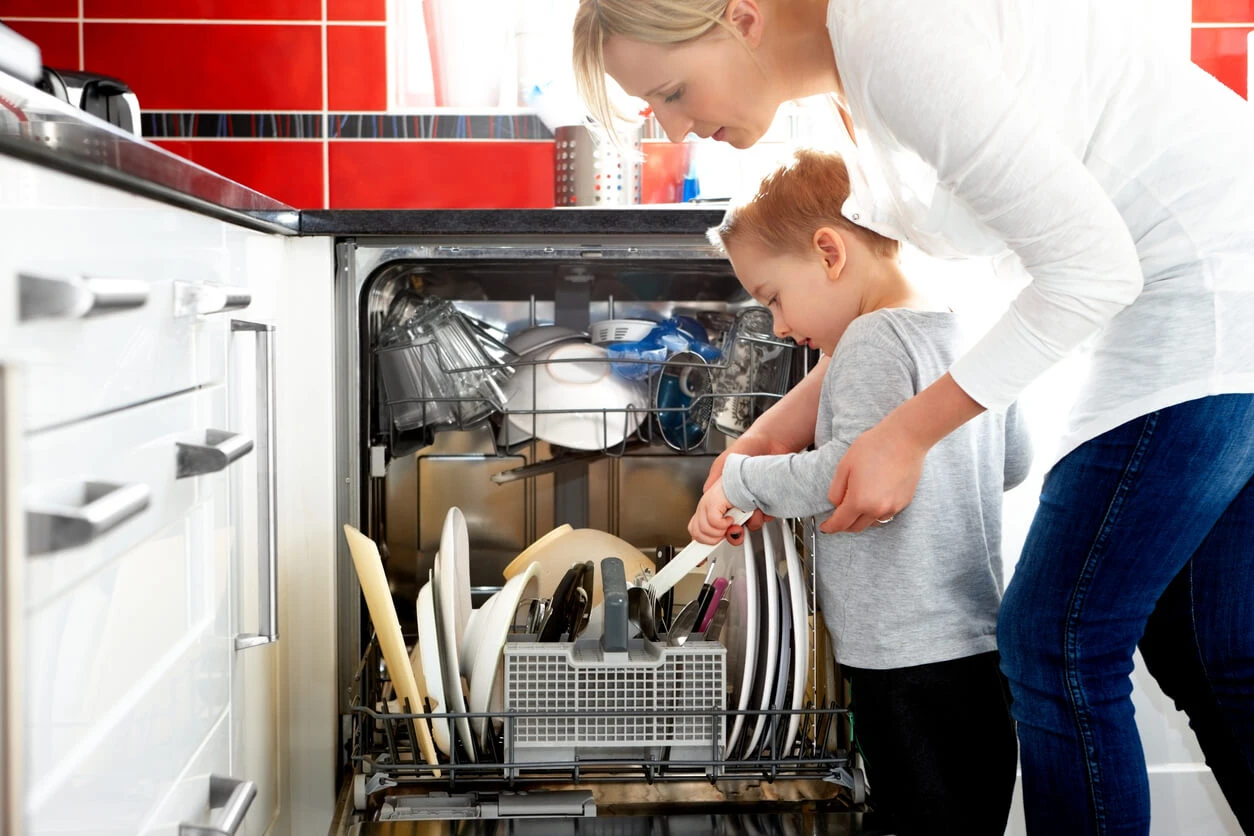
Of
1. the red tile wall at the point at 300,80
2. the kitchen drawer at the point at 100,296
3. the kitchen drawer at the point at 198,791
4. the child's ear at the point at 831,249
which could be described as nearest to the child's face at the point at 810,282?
the child's ear at the point at 831,249

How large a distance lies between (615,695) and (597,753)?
0.11 meters

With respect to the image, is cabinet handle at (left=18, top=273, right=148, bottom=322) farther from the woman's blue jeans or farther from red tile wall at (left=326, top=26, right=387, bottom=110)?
red tile wall at (left=326, top=26, right=387, bottom=110)

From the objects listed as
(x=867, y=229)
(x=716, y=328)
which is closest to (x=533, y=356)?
(x=716, y=328)

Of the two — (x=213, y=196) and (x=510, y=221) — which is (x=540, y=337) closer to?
(x=510, y=221)

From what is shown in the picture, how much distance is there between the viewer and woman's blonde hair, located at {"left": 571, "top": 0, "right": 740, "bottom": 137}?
0.99m

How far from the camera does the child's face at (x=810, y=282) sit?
47.7 inches

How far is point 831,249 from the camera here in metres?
1.21

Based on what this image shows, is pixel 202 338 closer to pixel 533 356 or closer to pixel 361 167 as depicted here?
pixel 533 356

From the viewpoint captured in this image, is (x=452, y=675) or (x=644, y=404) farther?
(x=644, y=404)

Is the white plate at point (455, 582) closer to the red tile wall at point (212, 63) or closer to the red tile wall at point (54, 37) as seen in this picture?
the red tile wall at point (212, 63)

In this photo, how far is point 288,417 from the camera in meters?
1.26

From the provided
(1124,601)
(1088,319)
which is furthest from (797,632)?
(1088,319)

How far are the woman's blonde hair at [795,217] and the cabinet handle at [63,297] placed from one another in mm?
714

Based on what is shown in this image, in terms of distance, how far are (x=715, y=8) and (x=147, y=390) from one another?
577 mm
